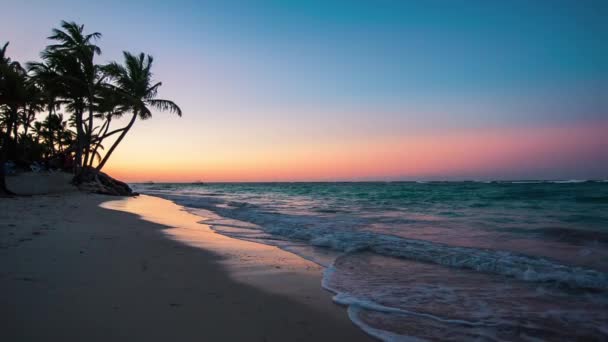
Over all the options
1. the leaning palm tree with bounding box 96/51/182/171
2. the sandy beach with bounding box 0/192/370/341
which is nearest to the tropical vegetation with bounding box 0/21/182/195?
the leaning palm tree with bounding box 96/51/182/171

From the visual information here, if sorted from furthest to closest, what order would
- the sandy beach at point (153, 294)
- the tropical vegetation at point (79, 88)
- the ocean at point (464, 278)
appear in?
the tropical vegetation at point (79, 88) < the ocean at point (464, 278) < the sandy beach at point (153, 294)

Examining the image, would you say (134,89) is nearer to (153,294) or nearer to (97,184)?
(97,184)

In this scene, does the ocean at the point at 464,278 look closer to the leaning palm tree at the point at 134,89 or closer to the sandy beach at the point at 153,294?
the sandy beach at the point at 153,294

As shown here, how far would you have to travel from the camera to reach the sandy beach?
247 centimetres

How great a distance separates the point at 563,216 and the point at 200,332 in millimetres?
14924

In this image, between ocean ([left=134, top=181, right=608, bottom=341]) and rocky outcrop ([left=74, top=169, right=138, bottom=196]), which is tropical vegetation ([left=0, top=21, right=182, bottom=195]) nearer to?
Answer: rocky outcrop ([left=74, top=169, right=138, bottom=196])

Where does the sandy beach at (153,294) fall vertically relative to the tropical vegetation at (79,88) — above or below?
below

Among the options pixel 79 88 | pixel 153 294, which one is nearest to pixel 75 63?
pixel 79 88

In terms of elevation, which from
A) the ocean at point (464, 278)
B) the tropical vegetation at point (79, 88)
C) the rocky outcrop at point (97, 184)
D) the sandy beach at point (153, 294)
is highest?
the tropical vegetation at point (79, 88)

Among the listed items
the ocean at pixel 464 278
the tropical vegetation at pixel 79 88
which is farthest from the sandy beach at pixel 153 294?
the tropical vegetation at pixel 79 88

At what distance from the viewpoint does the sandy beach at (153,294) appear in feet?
8.11

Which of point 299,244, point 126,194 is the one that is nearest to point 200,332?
point 299,244

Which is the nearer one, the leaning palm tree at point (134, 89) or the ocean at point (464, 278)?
the ocean at point (464, 278)

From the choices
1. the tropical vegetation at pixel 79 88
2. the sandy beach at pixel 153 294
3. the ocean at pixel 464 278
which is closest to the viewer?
the sandy beach at pixel 153 294
